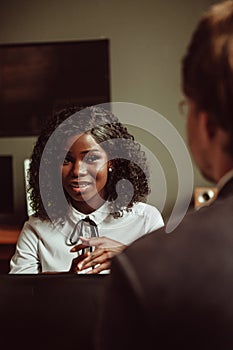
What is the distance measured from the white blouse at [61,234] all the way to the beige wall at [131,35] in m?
2.16

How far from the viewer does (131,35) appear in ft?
12.2

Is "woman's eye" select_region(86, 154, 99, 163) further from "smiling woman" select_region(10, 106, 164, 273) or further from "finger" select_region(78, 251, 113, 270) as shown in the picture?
"finger" select_region(78, 251, 113, 270)

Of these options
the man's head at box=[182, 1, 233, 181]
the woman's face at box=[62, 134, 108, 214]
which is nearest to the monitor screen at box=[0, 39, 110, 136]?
the woman's face at box=[62, 134, 108, 214]

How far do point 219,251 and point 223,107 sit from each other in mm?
130

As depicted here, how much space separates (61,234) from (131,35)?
8.07 ft

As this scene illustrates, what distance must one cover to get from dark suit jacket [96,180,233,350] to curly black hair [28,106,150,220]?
0.99 m

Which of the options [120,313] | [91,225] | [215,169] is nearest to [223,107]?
[215,169]

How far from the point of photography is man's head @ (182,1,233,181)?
0.55 metres

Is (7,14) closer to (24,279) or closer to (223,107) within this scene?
(24,279)

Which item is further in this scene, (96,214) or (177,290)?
(96,214)

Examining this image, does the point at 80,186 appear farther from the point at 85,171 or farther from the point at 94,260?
the point at 94,260

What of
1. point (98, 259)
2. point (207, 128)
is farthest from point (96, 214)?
point (207, 128)

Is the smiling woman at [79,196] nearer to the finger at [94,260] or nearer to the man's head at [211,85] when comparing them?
the finger at [94,260]

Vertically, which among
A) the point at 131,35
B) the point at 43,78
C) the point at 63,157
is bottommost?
the point at 63,157
